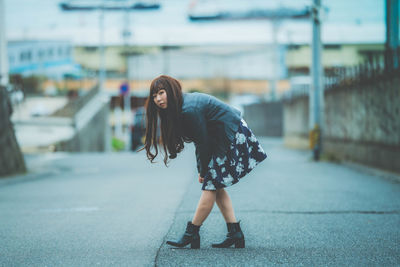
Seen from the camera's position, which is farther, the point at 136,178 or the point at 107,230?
the point at 136,178

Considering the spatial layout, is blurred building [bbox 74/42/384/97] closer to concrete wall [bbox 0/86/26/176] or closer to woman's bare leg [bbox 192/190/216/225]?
concrete wall [bbox 0/86/26/176]

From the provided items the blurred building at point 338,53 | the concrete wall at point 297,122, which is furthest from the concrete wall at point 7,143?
the blurred building at point 338,53

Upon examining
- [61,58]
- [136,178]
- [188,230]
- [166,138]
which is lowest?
[136,178]

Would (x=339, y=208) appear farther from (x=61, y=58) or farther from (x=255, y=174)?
(x=61, y=58)

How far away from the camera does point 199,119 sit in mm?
3357

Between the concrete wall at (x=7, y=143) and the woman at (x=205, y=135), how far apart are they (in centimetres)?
642

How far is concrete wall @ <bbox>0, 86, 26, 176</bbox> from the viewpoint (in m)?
8.95

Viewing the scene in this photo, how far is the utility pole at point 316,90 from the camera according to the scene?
11930 mm

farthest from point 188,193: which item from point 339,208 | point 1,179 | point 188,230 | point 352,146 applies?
point 352,146

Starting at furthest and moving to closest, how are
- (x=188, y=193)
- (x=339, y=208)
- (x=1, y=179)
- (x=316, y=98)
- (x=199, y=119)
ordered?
(x=316, y=98) < (x=1, y=179) < (x=188, y=193) < (x=339, y=208) < (x=199, y=119)

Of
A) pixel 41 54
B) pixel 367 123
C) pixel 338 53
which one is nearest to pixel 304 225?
pixel 367 123

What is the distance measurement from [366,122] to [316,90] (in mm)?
2764

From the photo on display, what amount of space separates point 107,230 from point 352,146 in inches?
304

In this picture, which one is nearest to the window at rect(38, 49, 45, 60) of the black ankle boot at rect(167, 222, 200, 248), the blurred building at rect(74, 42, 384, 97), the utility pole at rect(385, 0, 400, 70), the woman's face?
the blurred building at rect(74, 42, 384, 97)
